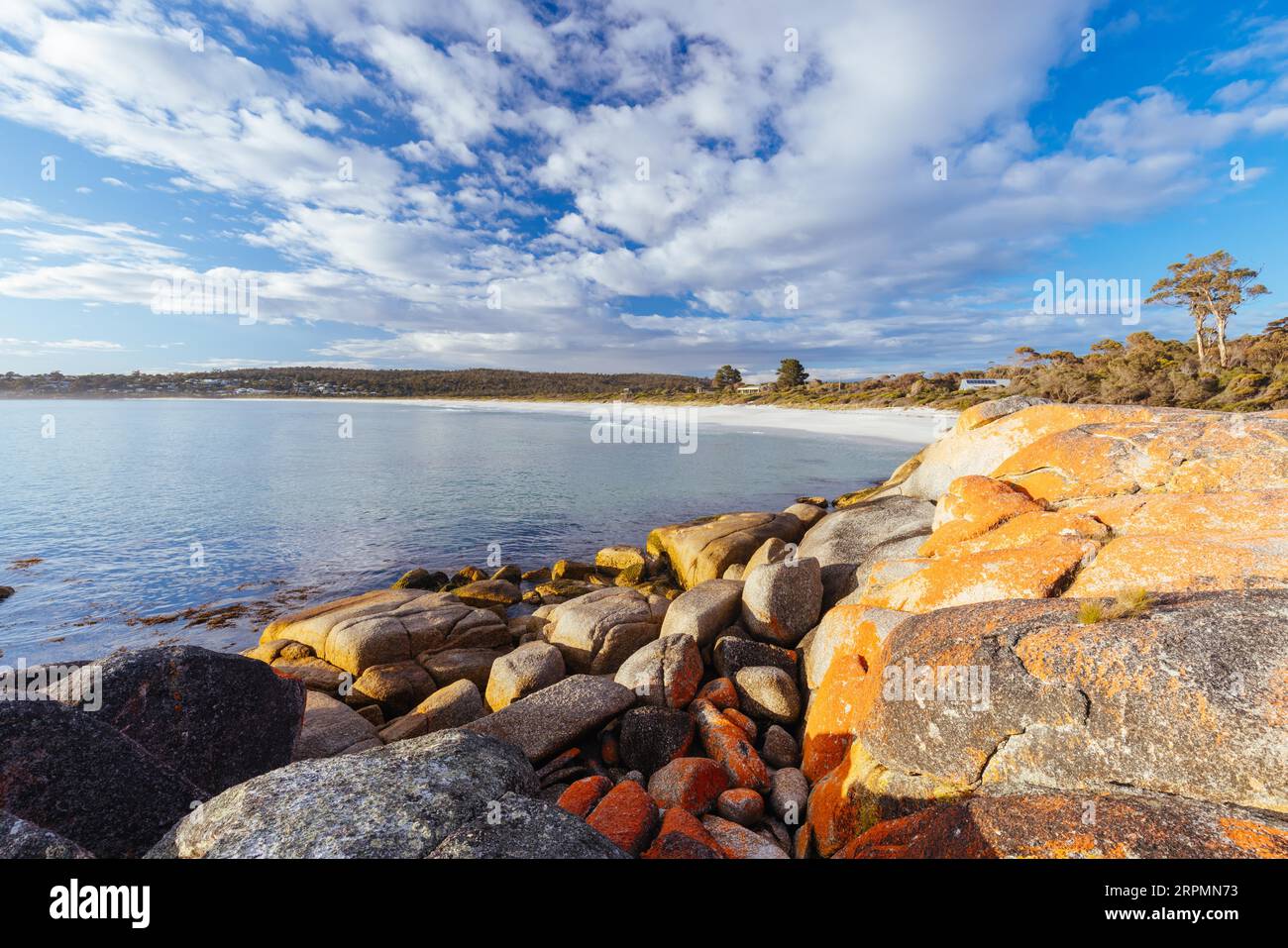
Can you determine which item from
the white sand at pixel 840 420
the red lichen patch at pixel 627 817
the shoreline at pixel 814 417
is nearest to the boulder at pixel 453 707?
the red lichen patch at pixel 627 817

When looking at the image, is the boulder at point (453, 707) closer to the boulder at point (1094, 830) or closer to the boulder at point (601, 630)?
the boulder at point (601, 630)

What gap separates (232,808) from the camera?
3244 mm

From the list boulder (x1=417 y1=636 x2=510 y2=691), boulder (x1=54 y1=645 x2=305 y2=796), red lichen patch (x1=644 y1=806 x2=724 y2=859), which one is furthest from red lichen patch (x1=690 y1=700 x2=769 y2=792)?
boulder (x1=54 y1=645 x2=305 y2=796)

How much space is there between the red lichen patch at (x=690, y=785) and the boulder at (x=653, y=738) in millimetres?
616

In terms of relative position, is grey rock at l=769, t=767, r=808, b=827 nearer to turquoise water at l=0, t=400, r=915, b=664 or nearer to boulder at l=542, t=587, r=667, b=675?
→ boulder at l=542, t=587, r=667, b=675

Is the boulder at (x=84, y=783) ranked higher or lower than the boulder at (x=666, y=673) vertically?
higher

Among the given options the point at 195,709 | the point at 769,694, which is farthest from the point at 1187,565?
the point at 195,709

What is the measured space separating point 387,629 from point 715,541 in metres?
9.00

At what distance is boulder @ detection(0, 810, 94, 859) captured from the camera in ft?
9.92

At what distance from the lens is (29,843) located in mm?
3068

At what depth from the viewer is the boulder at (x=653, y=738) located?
7.17 m

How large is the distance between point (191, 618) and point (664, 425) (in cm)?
6627

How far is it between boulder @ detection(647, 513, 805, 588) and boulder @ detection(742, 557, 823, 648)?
4797 mm
